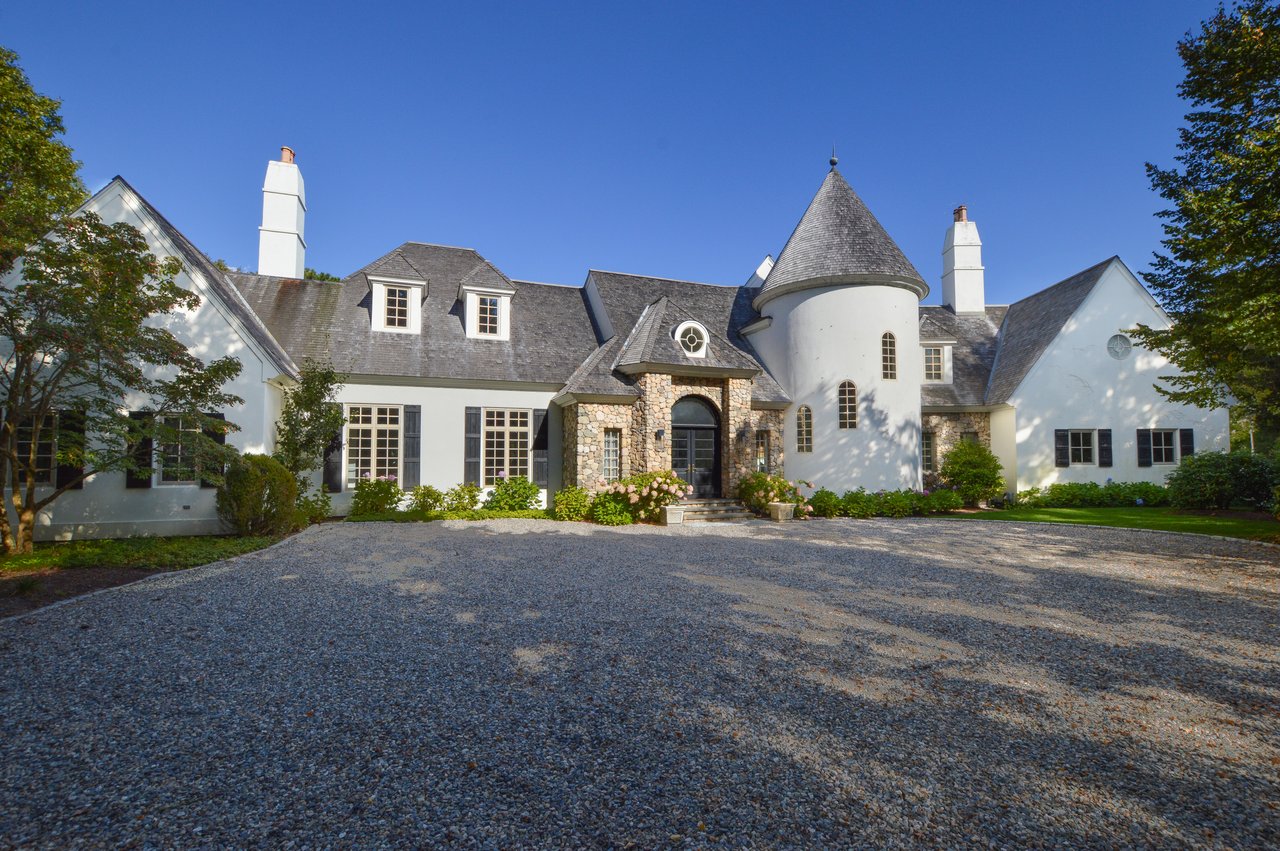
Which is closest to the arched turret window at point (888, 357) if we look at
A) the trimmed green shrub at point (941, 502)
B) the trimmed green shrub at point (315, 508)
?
the trimmed green shrub at point (941, 502)

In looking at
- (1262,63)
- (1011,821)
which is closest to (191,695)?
(1011,821)

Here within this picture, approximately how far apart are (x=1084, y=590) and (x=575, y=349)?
44.9 feet

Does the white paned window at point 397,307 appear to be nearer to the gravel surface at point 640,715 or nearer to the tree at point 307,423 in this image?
the tree at point 307,423

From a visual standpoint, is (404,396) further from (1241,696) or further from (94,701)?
(1241,696)

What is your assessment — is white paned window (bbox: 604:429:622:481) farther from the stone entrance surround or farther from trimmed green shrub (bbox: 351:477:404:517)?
trimmed green shrub (bbox: 351:477:404:517)

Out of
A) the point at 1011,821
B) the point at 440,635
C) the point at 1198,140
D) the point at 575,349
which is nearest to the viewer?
the point at 1011,821

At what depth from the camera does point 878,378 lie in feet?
55.1

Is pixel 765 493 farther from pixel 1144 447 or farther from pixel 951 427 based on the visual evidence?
pixel 1144 447

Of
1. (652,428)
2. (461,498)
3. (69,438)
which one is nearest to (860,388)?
(652,428)

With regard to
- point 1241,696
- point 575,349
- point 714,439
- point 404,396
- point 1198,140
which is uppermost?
point 1198,140

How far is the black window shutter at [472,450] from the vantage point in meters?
15.4

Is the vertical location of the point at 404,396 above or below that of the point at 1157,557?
above

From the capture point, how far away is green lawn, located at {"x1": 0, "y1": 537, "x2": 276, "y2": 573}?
8.12m

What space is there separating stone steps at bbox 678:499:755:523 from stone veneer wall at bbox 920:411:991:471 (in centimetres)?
846
